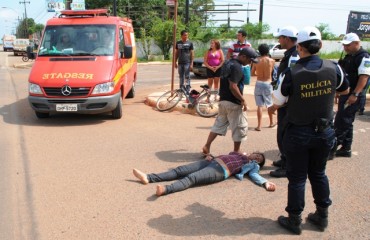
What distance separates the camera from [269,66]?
7180 mm

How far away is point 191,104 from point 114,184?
4791 mm

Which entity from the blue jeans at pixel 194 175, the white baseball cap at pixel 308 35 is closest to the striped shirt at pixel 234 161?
the blue jeans at pixel 194 175

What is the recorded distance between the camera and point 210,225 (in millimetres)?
3670

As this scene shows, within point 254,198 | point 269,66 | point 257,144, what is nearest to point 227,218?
point 254,198

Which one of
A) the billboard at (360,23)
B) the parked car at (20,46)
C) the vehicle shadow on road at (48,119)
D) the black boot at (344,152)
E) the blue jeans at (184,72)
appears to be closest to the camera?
the black boot at (344,152)

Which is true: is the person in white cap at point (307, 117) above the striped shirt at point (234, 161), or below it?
above

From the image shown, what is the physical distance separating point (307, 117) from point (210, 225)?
4.59 feet

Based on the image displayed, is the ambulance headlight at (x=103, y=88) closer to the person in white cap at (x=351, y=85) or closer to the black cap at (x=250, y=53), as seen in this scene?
the black cap at (x=250, y=53)

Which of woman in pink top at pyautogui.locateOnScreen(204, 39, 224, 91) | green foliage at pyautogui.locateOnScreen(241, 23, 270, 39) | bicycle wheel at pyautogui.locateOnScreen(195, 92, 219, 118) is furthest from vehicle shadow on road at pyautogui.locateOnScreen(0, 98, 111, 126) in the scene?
green foliage at pyautogui.locateOnScreen(241, 23, 270, 39)

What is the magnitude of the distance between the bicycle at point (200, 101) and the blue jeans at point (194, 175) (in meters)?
4.25

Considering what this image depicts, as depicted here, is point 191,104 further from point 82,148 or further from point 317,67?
point 317,67

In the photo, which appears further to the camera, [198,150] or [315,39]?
[198,150]

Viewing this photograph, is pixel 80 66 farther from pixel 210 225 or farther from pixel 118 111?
pixel 210 225

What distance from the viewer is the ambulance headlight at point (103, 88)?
7672 mm
